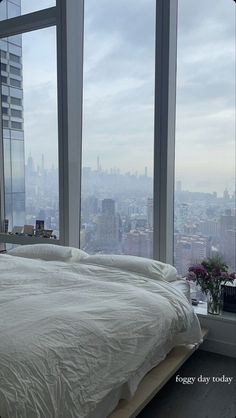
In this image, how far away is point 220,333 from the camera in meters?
2.81

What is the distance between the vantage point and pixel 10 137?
Result: 4.25 metres

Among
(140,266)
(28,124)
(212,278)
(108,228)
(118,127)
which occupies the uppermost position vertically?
(28,124)

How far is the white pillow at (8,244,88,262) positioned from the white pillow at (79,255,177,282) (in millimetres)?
187

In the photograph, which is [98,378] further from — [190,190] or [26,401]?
[190,190]

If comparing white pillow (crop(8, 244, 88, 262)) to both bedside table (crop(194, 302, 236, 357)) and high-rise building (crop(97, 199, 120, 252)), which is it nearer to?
high-rise building (crop(97, 199, 120, 252))

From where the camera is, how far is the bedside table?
2758 millimetres

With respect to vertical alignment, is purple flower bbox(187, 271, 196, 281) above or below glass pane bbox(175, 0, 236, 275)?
below


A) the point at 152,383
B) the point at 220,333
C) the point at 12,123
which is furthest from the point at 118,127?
the point at 152,383

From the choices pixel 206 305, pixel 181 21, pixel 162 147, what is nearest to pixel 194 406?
pixel 206 305

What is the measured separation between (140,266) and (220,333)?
88 centimetres

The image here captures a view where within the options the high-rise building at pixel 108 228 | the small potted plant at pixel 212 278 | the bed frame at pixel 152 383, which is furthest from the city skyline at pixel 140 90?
the bed frame at pixel 152 383

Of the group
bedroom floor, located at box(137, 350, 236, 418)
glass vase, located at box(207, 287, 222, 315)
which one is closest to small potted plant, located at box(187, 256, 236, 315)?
glass vase, located at box(207, 287, 222, 315)

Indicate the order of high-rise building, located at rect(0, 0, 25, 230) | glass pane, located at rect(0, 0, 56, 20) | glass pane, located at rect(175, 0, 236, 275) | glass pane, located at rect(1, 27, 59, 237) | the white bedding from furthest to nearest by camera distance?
high-rise building, located at rect(0, 0, 25, 230) → glass pane, located at rect(1, 27, 59, 237) → glass pane, located at rect(0, 0, 56, 20) → glass pane, located at rect(175, 0, 236, 275) → the white bedding

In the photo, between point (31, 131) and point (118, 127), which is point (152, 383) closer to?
point (118, 127)
